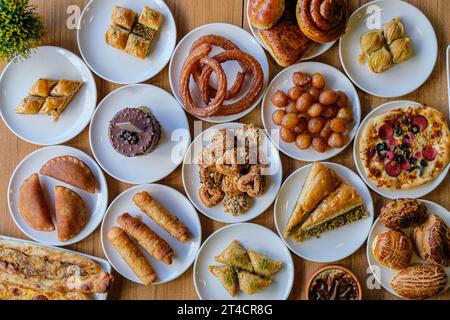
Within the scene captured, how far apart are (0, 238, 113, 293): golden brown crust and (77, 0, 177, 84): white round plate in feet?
4.60

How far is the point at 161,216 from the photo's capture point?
339 cm

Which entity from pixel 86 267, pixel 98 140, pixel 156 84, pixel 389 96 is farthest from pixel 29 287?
pixel 389 96

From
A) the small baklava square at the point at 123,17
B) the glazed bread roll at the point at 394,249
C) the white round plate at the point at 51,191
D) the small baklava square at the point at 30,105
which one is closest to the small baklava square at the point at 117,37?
the small baklava square at the point at 123,17

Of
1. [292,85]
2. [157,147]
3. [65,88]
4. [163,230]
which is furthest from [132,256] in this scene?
[292,85]

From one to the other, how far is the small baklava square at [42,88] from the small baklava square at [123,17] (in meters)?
0.68

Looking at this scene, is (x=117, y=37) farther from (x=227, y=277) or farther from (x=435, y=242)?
(x=435, y=242)

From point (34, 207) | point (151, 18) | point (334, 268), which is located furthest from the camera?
point (34, 207)

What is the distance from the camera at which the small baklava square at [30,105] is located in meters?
3.49

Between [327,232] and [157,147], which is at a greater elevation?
[157,147]

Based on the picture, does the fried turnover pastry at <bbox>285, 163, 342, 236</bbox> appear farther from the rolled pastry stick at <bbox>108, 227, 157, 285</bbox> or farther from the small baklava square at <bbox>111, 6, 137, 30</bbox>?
the small baklava square at <bbox>111, 6, 137, 30</bbox>

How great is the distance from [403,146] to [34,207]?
2.78 metres

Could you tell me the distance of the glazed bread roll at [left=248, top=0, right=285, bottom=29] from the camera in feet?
10.3

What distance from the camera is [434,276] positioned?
10.4 feet

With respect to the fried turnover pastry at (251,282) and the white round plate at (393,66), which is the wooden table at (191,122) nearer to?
the white round plate at (393,66)
